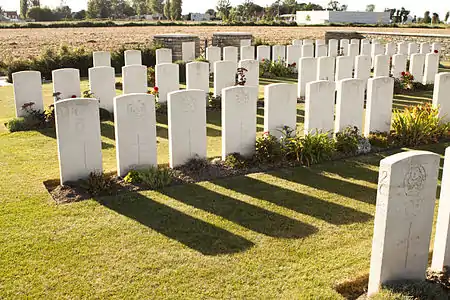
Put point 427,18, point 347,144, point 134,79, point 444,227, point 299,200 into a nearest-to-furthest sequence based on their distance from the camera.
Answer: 1. point 444,227
2. point 299,200
3. point 347,144
4. point 134,79
5. point 427,18

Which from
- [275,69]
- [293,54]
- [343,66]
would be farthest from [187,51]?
[343,66]

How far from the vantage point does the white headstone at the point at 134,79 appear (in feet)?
36.0

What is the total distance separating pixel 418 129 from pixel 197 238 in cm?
508

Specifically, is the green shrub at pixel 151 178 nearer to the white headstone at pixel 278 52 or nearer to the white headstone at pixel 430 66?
the white headstone at pixel 430 66

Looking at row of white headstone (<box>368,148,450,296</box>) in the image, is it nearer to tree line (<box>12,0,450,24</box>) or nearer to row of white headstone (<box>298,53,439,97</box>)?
row of white headstone (<box>298,53,439,97</box>)

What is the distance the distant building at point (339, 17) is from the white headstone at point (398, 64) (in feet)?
201

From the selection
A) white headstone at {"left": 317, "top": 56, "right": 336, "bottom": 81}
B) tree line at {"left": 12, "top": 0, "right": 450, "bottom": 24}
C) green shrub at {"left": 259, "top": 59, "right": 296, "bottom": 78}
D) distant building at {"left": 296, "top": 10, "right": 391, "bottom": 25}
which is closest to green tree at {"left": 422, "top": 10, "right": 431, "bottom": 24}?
tree line at {"left": 12, "top": 0, "right": 450, "bottom": 24}

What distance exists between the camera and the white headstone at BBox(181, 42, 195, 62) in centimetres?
1826

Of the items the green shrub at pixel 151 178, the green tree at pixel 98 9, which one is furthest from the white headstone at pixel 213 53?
the green tree at pixel 98 9

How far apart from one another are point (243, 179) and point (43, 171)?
9.88ft

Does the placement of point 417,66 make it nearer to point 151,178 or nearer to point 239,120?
point 239,120

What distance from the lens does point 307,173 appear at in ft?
23.2

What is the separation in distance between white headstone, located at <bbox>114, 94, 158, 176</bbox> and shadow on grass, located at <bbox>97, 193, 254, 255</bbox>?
68 centimetres

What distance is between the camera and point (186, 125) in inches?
275
